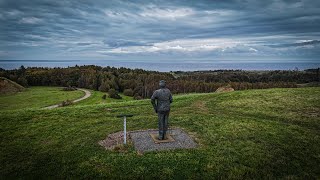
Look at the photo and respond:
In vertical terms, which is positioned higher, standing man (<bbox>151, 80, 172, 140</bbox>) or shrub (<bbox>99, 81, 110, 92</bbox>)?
standing man (<bbox>151, 80, 172, 140</bbox>)

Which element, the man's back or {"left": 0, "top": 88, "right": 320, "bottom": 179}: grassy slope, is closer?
{"left": 0, "top": 88, "right": 320, "bottom": 179}: grassy slope

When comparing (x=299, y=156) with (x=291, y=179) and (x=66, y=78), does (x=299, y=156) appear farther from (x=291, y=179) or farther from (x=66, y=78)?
(x=66, y=78)

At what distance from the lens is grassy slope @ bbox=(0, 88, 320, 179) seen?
8.85m

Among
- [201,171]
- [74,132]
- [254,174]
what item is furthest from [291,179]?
[74,132]

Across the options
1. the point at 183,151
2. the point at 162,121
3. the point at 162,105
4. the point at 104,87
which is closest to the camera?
the point at 183,151

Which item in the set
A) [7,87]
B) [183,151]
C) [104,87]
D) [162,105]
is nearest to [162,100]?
[162,105]

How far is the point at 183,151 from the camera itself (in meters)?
10.5

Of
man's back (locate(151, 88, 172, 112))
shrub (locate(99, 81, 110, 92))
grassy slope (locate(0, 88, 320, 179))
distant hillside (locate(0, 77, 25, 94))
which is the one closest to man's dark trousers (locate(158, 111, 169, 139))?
man's back (locate(151, 88, 172, 112))

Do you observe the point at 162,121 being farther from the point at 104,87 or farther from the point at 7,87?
the point at 104,87

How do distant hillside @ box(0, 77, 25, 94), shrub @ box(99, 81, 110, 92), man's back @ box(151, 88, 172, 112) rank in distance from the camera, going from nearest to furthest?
man's back @ box(151, 88, 172, 112)
distant hillside @ box(0, 77, 25, 94)
shrub @ box(99, 81, 110, 92)

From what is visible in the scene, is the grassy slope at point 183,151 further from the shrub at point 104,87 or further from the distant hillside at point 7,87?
the shrub at point 104,87

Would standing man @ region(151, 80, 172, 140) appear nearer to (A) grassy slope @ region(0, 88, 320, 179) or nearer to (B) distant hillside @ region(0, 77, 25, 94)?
(A) grassy slope @ region(0, 88, 320, 179)

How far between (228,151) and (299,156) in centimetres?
279

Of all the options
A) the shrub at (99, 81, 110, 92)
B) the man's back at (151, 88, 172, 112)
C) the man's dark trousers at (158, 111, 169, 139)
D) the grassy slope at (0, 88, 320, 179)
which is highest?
the man's back at (151, 88, 172, 112)
